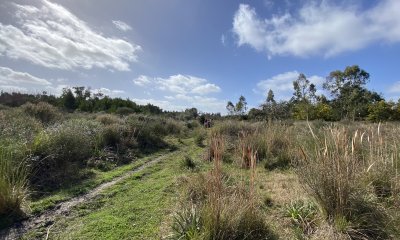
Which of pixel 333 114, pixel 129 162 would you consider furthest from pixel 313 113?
pixel 129 162

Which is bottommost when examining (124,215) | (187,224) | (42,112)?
(124,215)

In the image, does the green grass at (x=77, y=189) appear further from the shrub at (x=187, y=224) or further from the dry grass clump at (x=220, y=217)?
the dry grass clump at (x=220, y=217)

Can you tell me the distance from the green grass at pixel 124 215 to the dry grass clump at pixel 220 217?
1.89 feet

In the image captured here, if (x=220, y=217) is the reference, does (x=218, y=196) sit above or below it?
above

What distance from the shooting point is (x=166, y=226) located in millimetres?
4355

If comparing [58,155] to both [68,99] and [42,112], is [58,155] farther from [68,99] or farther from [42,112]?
[68,99]

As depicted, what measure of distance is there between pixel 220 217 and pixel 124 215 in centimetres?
209

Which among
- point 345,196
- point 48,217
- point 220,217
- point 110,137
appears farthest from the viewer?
point 110,137

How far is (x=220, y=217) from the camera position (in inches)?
140

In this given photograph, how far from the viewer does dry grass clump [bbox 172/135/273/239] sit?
351 cm

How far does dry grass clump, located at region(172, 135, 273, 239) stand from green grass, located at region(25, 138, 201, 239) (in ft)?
1.89

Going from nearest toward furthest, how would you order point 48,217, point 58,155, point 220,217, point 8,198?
point 220,217, point 8,198, point 48,217, point 58,155

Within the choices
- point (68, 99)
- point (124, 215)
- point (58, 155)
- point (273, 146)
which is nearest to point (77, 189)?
point (58, 155)

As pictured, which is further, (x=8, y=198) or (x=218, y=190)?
(x=8, y=198)
